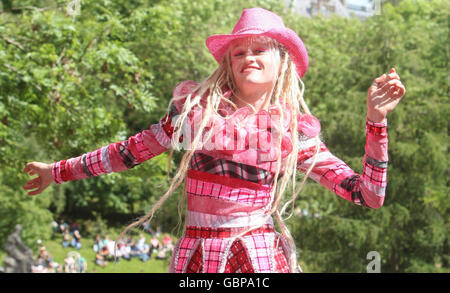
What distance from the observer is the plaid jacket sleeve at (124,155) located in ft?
8.16

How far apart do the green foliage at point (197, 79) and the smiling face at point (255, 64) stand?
4.98 meters

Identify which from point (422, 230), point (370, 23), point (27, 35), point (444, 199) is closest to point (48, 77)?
point (27, 35)

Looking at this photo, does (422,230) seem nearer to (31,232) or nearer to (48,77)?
(48,77)

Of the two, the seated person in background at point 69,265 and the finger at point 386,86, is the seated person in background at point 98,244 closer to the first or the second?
the seated person in background at point 69,265

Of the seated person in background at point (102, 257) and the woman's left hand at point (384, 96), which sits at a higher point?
the woman's left hand at point (384, 96)

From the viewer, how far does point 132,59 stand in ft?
26.6

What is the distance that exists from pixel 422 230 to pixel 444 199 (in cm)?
198

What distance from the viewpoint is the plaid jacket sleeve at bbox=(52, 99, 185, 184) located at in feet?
8.16

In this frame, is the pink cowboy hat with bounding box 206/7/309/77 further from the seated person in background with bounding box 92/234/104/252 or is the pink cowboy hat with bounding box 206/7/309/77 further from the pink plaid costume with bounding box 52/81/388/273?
the seated person in background with bounding box 92/234/104/252

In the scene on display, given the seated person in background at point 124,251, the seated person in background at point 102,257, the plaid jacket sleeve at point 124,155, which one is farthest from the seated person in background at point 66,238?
the plaid jacket sleeve at point 124,155

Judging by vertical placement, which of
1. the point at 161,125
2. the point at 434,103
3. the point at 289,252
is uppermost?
the point at 161,125

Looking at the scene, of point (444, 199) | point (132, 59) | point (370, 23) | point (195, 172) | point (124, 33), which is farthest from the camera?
point (370, 23)

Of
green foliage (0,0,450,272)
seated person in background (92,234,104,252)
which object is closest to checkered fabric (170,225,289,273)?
green foliage (0,0,450,272)

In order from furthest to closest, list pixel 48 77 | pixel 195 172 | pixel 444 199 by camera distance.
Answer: pixel 444 199 → pixel 48 77 → pixel 195 172
